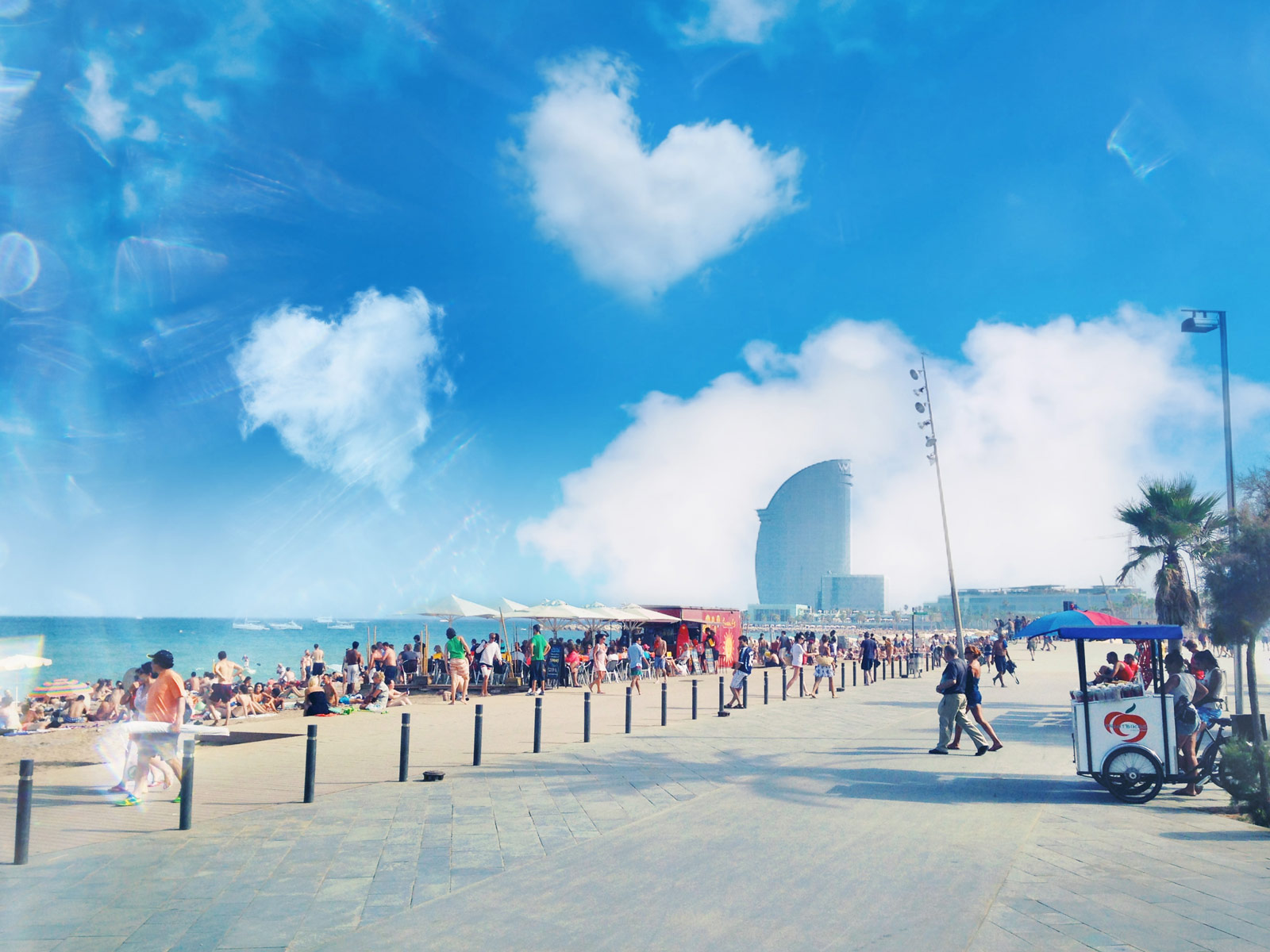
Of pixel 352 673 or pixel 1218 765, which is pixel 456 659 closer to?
pixel 352 673

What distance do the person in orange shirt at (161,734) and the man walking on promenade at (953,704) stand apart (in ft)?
31.1

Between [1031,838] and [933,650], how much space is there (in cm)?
3817

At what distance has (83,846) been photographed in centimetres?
693

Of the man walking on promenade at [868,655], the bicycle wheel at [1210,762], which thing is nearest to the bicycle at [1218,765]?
the bicycle wheel at [1210,762]

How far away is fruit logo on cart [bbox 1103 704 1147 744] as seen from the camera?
8.81 m

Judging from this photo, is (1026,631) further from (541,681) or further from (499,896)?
(541,681)

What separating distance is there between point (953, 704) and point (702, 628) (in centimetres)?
2244

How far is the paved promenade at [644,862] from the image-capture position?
5020mm

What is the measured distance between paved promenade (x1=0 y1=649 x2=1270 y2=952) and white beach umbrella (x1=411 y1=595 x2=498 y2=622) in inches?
463

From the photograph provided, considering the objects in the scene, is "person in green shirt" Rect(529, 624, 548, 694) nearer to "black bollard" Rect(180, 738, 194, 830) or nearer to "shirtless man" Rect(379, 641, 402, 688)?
"shirtless man" Rect(379, 641, 402, 688)

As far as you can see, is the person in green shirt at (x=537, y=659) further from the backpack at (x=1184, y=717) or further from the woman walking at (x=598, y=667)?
the backpack at (x=1184, y=717)

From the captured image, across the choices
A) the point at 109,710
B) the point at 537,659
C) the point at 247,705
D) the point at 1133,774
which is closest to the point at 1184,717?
the point at 1133,774

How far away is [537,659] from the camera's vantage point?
889 inches

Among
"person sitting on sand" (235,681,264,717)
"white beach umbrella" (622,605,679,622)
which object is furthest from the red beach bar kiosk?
"person sitting on sand" (235,681,264,717)
